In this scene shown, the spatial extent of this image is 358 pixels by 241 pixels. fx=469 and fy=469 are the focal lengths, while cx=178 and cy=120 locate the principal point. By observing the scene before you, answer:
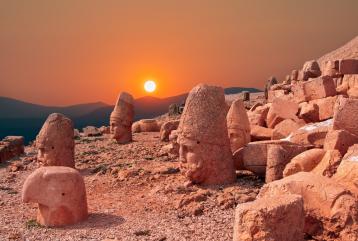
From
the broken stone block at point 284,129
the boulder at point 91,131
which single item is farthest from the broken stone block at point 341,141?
the boulder at point 91,131

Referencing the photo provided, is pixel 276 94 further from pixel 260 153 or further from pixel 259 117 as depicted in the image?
pixel 260 153

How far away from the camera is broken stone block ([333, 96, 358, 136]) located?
1141cm

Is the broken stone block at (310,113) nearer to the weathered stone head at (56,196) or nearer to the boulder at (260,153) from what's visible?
the boulder at (260,153)

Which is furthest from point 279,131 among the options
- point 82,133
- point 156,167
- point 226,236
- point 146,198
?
point 82,133

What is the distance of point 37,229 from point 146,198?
9.22ft

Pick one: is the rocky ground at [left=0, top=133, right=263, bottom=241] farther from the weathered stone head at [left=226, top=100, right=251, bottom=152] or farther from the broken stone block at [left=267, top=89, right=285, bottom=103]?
the broken stone block at [left=267, top=89, right=285, bottom=103]

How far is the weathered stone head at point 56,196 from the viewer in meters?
10.4

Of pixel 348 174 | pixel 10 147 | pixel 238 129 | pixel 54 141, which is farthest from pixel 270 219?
pixel 10 147

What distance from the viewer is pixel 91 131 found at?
27000 mm

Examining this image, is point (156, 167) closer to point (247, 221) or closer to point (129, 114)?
point (129, 114)

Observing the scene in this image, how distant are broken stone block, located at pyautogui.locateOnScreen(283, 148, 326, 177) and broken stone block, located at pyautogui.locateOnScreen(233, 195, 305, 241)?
10.1ft

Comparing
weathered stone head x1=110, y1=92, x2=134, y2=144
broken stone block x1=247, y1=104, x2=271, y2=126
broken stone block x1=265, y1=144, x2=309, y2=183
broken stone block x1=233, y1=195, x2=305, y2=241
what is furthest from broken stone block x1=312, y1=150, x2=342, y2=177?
weathered stone head x1=110, y1=92, x2=134, y2=144

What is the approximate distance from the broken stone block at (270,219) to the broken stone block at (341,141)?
398 cm

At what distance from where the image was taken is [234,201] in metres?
10.5
